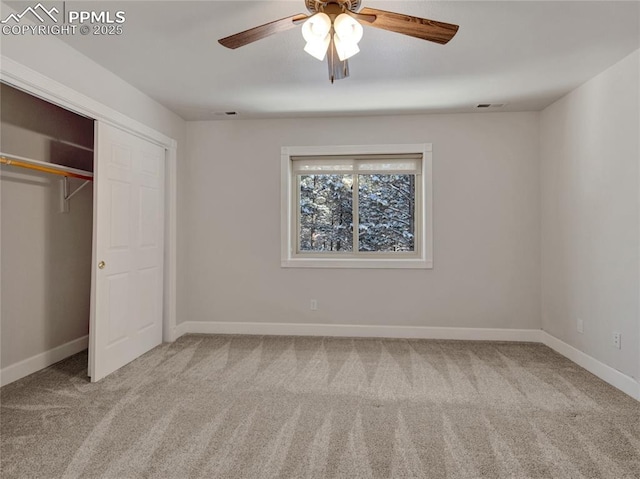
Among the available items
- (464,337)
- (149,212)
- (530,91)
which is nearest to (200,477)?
(149,212)

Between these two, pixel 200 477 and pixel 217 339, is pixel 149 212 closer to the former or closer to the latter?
pixel 217 339

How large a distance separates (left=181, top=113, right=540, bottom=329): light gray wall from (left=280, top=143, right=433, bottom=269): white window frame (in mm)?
73

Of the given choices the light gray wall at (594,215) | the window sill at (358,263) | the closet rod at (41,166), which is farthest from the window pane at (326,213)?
the closet rod at (41,166)

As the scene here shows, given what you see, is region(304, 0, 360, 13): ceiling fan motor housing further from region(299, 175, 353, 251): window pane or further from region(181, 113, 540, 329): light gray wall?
region(299, 175, 353, 251): window pane

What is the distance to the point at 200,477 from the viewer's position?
1812 millimetres

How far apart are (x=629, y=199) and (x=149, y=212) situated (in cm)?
397

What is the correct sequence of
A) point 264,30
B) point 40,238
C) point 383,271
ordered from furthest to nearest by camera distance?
point 383,271, point 40,238, point 264,30

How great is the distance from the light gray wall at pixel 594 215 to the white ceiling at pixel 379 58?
23 cm

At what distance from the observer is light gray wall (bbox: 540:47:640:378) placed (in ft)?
9.02

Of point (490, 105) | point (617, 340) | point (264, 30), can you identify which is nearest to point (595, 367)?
point (617, 340)

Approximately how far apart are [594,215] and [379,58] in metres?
2.16

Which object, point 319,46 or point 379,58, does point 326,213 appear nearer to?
point 379,58

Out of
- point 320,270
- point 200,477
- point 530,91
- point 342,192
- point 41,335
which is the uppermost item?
point 530,91

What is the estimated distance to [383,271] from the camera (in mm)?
4207
